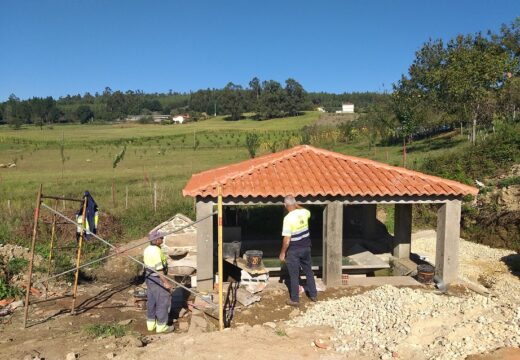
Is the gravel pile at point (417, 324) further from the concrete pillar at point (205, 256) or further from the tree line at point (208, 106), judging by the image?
the tree line at point (208, 106)

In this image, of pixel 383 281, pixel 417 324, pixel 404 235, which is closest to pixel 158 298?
pixel 417 324

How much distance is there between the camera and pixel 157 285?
7.98m

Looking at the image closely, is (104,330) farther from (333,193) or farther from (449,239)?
(449,239)

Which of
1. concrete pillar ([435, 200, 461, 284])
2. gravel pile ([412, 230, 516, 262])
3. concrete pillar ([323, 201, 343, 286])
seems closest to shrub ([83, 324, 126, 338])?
concrete pillar ([323, 201, 343, 286])

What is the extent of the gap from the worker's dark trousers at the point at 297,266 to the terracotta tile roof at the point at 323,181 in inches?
53.7

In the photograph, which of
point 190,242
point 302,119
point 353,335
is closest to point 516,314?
point 353,335

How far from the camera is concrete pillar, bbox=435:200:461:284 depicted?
10.5 metres

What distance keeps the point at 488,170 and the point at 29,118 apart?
102370mm

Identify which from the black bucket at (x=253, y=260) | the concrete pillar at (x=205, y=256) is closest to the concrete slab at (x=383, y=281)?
the black bucket at (x=253, y=260)

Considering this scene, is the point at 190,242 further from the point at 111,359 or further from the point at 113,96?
the point at 113,96

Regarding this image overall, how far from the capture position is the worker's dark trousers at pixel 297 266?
905cm

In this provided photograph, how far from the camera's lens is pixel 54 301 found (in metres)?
10.2

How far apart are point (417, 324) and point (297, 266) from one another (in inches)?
102

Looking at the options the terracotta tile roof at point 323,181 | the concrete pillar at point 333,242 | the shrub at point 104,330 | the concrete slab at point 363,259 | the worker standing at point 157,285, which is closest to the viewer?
the shrub at point 104,330
